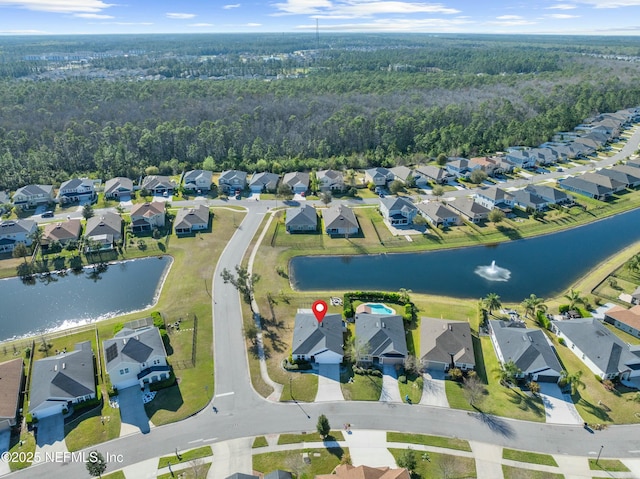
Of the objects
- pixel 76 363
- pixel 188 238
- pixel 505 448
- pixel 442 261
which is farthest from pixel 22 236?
pixel 505 448

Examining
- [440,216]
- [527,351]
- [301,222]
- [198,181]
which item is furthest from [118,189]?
[527,351]

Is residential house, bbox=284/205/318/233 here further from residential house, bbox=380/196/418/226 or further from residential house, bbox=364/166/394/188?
residential house, bbox=364/166/394/188

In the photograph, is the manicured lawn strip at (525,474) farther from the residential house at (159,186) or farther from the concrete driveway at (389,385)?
the residential house at (159,186)

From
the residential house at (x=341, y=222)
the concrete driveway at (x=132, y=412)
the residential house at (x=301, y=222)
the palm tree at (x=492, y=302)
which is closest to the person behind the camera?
the concrete driveway at (x=132, y=412)

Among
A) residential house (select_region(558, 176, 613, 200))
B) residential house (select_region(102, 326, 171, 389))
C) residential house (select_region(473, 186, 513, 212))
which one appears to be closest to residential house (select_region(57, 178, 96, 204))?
residential house (select_region(102, 326, 171, 389))

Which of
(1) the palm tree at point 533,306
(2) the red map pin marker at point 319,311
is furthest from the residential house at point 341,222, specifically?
(1) the palm tree at point 533,306

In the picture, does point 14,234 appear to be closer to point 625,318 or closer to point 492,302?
point 492,302
